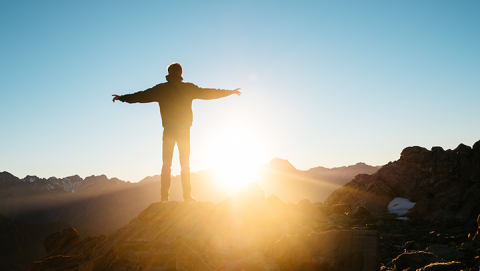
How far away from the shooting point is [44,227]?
195750mm

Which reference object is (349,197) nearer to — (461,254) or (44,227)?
(461,254)

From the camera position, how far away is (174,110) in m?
8.45

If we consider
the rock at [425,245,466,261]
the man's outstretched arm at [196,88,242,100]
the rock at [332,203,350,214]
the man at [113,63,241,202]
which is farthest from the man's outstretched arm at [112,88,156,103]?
the rock at [332,203,350,214]

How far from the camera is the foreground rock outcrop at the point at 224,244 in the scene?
484 cm

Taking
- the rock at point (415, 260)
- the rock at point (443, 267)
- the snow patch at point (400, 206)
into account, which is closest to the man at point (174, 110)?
the rock at point (415, 260)

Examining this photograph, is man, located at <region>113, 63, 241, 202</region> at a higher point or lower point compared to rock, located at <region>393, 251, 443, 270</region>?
higher

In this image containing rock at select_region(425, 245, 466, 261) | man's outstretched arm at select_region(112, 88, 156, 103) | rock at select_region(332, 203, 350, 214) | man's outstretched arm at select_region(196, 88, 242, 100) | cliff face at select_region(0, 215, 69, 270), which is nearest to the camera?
rock at select_region(425, 245, 466, 261)

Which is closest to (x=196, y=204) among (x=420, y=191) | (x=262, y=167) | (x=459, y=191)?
(x=459, y=191)

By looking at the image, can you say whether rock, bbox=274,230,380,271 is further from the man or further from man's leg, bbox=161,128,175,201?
man's leg, bbox=161,128,175,201

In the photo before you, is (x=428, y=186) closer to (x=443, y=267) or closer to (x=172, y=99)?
(x=443, y=267)

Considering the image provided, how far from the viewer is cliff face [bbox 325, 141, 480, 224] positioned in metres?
14.6

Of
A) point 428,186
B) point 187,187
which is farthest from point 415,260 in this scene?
point 428,186

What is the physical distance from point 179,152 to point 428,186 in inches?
785

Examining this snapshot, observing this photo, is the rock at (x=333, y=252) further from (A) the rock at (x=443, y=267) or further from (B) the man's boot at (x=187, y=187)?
(B) the man's boot at (x=187, y=187)
